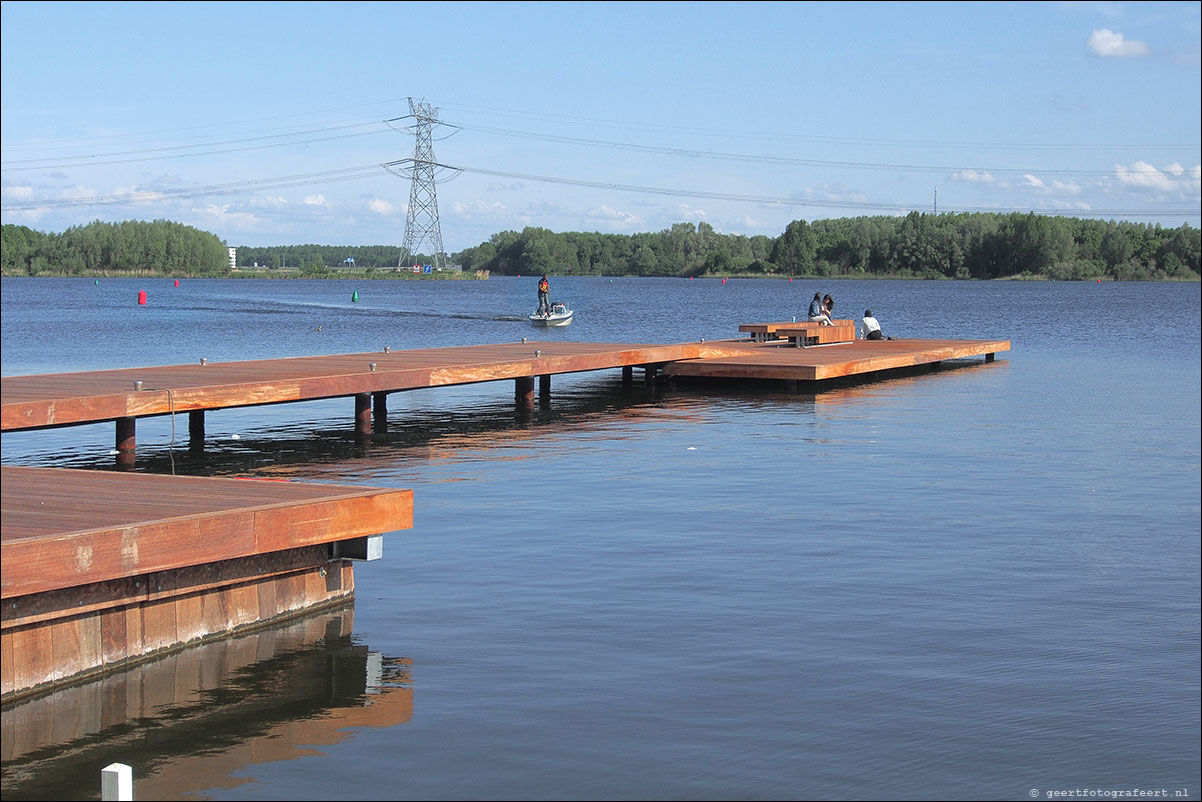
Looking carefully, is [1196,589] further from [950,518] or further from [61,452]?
[61,452]

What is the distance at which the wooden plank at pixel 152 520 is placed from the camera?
7.29m

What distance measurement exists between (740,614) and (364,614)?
104 inches

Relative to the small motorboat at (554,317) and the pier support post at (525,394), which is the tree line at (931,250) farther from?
the pier support post at (525,394)

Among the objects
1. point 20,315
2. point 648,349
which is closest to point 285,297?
point 20,315

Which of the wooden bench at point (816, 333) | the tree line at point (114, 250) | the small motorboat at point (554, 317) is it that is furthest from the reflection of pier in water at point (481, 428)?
the tree line at point (114, 250)

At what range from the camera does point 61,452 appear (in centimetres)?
1808

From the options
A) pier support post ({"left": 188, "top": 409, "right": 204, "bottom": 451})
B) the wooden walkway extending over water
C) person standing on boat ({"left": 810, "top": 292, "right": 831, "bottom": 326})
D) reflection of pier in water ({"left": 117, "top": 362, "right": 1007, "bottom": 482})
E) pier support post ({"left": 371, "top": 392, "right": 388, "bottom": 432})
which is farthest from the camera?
person standing on boat ({"left": 810, "top": 292, "right": 831, "bottom": 326})

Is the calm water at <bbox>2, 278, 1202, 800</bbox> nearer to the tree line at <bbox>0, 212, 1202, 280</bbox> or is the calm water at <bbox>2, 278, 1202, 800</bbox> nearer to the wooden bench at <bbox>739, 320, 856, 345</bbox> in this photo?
the wooden bench at <bbox>739, 320, 856, 345</bbox>

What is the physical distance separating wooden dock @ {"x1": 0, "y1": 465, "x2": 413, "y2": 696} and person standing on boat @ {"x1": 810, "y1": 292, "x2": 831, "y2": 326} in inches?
984

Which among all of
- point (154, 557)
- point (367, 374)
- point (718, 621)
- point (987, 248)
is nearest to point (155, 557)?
point (154, 557)

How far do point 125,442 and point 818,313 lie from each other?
70.4ft

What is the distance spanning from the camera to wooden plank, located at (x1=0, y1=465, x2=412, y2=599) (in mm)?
7293

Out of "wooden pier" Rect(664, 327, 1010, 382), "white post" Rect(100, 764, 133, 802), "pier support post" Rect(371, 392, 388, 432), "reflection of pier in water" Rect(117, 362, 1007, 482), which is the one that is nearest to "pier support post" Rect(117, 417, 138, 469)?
"reflection of pier in water" Rect(117, 362, 1007, 482)

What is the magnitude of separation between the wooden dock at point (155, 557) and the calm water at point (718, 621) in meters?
0.44
